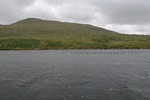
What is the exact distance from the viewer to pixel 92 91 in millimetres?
28188

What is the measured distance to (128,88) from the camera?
29672 mm

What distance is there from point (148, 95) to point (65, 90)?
10280mm

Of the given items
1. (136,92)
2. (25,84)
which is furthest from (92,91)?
(25,84)

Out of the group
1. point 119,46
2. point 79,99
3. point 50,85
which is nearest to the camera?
point 79,99

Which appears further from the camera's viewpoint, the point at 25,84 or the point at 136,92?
the point at 25,84

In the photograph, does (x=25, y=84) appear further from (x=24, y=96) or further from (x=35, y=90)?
(x=24, y=96)

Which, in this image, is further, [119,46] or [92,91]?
[119,46]

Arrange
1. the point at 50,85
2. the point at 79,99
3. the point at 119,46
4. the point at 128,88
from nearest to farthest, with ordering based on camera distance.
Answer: the point at 79,99 → the point at 128,88 → the point at 50,85 → the point at 119,46

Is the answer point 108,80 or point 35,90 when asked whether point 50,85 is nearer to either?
point 35,90

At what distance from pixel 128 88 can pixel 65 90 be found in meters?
8.53

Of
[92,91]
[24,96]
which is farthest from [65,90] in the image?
[24,96]

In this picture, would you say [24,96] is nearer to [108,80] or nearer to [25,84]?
[25,84]

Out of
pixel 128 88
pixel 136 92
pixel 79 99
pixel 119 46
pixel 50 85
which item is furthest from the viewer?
pixel 119 46

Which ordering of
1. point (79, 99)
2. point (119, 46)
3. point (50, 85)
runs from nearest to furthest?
point (79, 99) → point (50, 85) → point (119, 46)
